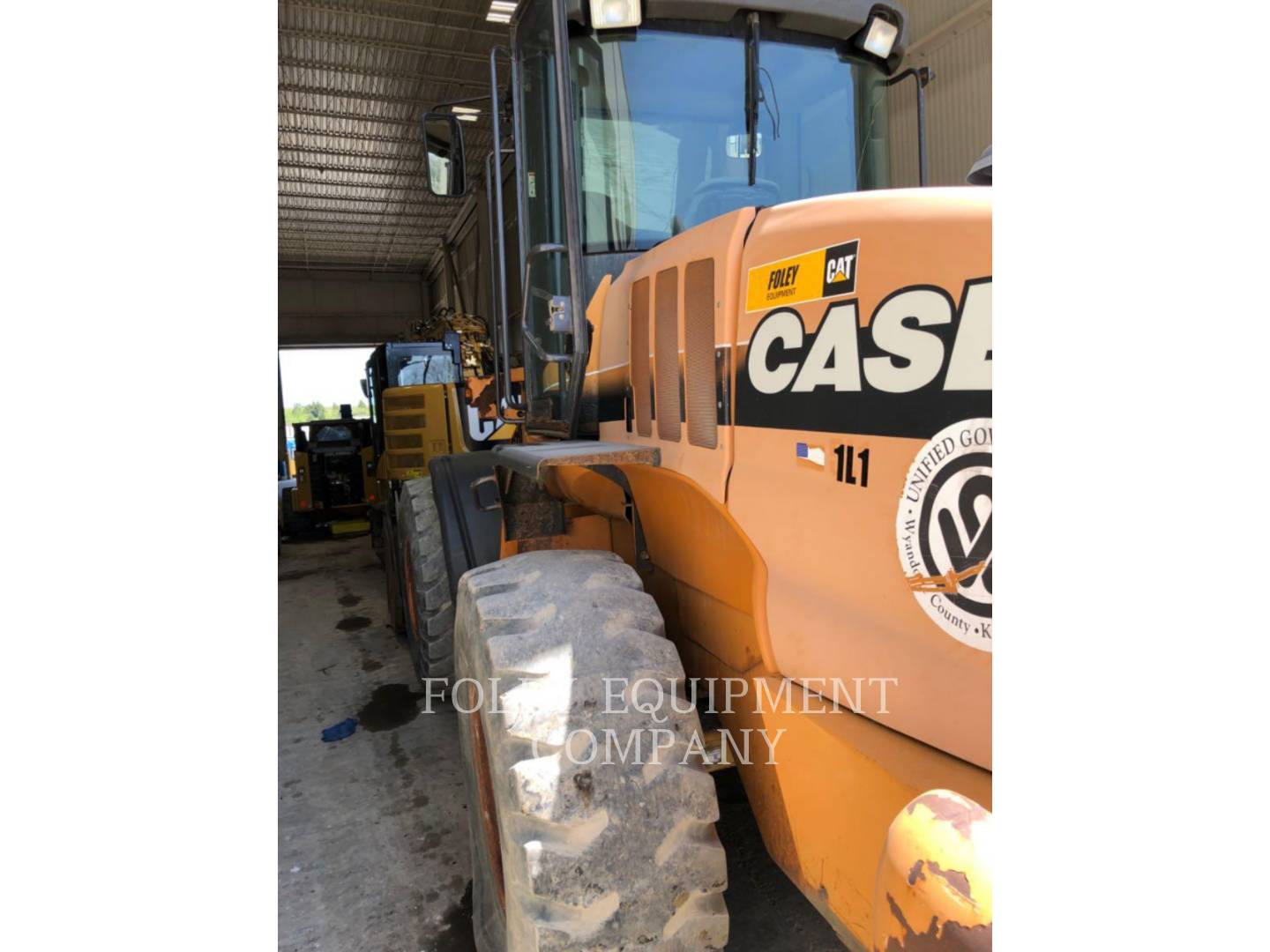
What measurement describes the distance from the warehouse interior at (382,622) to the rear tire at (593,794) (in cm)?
108

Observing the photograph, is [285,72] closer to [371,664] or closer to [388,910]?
[371,664]

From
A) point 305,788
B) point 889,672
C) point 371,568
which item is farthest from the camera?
point 371,568

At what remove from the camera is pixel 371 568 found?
909 cm

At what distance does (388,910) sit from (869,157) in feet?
10.1

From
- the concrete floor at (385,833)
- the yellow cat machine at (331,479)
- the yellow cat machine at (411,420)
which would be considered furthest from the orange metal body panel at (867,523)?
the yellow cat machine at (331,479)

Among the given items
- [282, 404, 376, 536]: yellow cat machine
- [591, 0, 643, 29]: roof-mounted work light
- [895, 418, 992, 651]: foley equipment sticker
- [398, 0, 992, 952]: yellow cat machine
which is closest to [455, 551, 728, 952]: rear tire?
[398, 0, 992, 952]: yellow cat machine

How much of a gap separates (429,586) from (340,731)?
3.08ft

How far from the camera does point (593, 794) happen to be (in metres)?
1.61

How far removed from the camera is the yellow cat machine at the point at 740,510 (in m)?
1.27

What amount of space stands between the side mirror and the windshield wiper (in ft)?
4.06

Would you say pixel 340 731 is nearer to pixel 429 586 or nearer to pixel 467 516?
pixel 429 586

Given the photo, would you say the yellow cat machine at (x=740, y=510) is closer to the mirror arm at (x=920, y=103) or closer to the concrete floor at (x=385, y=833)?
the mirror arm at (x=920, y=103)

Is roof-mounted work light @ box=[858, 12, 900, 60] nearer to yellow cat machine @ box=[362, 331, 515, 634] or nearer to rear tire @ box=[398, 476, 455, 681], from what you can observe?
rear tire @ box=[398, 476, 455, 681]
